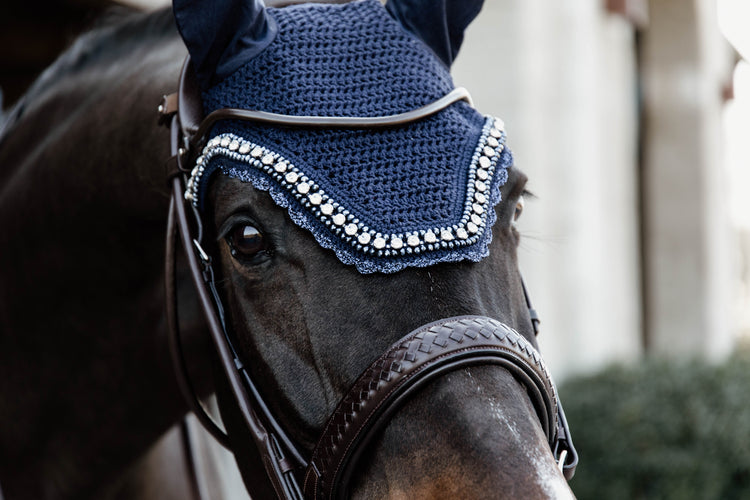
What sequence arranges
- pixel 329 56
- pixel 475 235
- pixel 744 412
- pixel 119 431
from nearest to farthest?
pixel 475 235, pixel 329 56, pixel 119 431, pixel 744 412

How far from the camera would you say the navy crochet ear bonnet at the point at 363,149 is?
4.10 ft

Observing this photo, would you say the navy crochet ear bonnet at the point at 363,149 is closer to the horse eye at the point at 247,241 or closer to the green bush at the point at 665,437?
the horse eye at the point at 247,241

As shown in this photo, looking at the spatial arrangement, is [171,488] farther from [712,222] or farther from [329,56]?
[712,222]

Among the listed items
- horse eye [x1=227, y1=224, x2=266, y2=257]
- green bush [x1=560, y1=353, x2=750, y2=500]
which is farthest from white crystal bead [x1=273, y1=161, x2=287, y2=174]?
green bush [x1=560, y1=353, x2=750, y2=500]

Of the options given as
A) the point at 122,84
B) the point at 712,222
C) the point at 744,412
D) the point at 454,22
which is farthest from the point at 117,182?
the point at 712,222

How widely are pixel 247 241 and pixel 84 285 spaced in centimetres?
68

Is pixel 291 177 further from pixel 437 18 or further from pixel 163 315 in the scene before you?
pixel 163 315

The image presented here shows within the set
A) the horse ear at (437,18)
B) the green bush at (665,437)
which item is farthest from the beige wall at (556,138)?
the horse ear at (437,18)

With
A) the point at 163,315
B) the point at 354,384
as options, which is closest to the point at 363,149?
the point at 354,384

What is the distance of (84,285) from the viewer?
1.83 meters

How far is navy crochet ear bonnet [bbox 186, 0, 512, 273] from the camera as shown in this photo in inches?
49.3

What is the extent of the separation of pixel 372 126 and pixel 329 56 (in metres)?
0.19

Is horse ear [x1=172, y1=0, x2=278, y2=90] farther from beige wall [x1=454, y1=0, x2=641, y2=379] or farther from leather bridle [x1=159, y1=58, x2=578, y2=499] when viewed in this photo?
beige wall [x1=454, y1=0, x2=641, y2=379]

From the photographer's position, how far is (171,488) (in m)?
2.07
